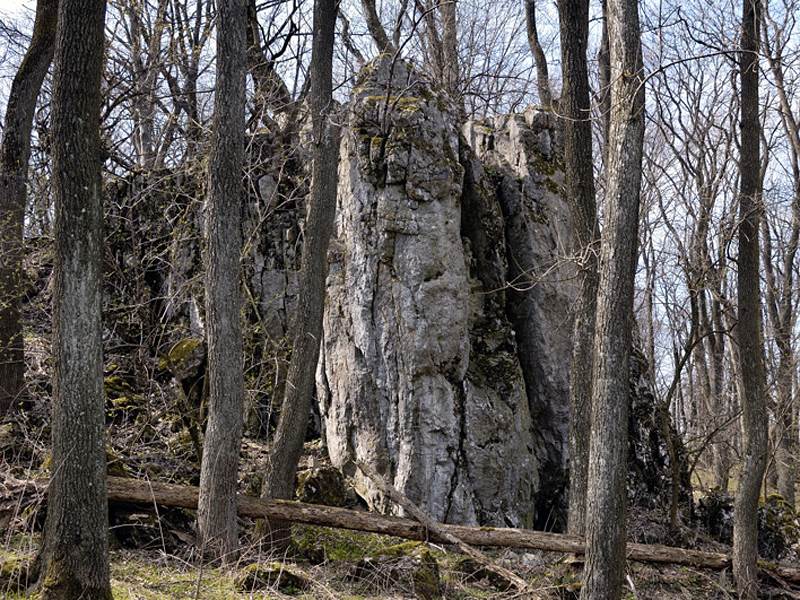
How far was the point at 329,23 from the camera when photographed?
8.53m

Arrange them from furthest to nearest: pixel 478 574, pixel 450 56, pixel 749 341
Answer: pixel 450 56
pixel 749 341
pixel 478 574

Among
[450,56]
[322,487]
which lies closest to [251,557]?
[322,487]

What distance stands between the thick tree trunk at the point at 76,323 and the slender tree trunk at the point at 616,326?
3.94 m

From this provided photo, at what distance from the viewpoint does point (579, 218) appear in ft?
26.1

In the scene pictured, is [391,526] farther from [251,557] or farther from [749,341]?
[749,341]

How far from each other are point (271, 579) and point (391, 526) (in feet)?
5.46

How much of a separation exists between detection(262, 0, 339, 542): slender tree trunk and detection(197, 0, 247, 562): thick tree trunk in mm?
897

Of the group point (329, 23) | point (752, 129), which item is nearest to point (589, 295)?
point (752, 129)

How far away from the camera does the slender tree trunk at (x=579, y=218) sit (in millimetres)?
7781

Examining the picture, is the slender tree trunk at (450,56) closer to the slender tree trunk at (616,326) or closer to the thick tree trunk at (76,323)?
the slender tree trunk at (616,326)

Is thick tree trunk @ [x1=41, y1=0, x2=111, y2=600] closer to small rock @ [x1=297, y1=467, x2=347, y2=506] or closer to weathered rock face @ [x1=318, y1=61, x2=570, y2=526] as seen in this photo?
small rock @ [x1=297, y1=467, x2=347, y2=506]

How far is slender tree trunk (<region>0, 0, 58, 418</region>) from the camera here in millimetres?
8789

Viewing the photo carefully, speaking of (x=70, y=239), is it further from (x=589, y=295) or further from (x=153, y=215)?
(x=153, y=215)

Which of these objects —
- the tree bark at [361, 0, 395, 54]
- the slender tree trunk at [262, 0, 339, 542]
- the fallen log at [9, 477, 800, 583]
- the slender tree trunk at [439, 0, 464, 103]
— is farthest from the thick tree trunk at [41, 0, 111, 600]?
the tree bark at [361, 0, 395, 54]
